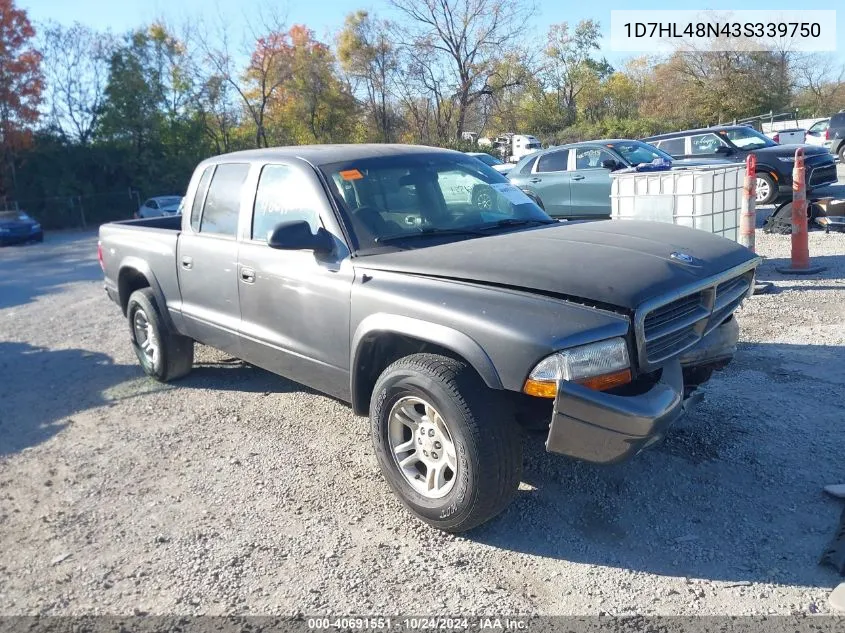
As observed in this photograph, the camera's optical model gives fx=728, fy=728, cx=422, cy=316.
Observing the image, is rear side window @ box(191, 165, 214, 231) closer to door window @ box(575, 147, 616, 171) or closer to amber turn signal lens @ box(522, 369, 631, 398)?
amber turn signal lens @ box(522, 369, 631, 398)

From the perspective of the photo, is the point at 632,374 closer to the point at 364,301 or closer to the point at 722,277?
the point at 722,277

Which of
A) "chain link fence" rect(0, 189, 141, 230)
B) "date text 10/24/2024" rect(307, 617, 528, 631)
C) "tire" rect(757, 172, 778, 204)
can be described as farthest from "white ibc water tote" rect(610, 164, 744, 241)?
"chain link fence" rect(0, 189, 141, 230)

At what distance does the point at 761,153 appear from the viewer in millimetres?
13234

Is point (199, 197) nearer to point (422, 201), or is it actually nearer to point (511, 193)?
point (422, 201)

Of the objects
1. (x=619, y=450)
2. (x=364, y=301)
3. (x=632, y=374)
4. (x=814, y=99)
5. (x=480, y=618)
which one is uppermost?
(x=814, y=99)

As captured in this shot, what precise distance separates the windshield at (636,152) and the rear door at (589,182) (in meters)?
0.23

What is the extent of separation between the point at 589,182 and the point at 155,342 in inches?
337

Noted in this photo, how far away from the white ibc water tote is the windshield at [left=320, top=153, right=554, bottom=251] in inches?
131

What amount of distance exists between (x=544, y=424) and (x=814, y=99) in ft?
183

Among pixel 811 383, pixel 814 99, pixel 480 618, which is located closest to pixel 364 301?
pixel 480 618

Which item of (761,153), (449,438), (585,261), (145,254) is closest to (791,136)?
(761,153)

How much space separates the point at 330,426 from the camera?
4.89m

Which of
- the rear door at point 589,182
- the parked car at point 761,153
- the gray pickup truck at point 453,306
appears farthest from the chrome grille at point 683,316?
the parked car at point 761,153

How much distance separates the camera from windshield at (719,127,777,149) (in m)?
14.4
